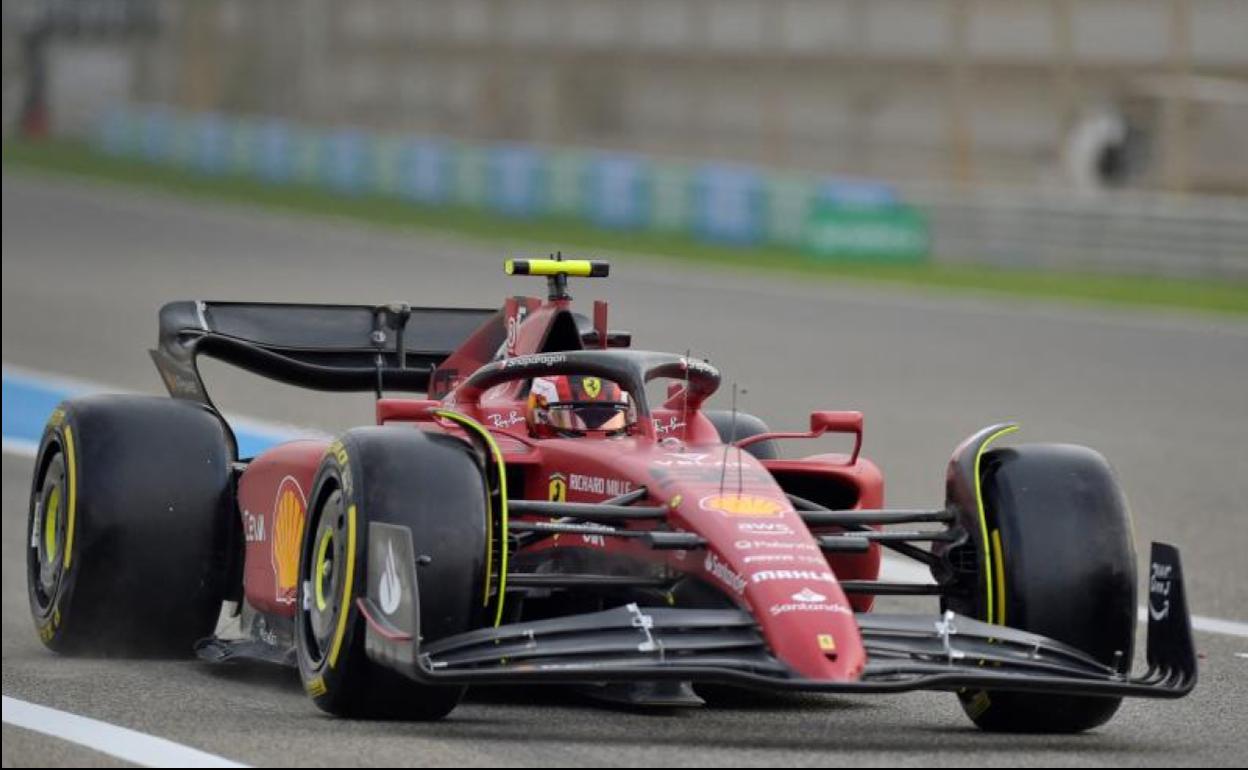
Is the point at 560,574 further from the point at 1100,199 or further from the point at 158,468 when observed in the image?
the point at 1100,199

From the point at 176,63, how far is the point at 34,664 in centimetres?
4498

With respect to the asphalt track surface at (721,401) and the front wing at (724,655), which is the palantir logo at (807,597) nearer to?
the front wing at (724,655)

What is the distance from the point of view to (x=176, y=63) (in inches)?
2058

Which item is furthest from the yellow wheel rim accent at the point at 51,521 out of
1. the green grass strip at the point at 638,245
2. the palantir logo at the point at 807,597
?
the green grass strip at the point at 638,245

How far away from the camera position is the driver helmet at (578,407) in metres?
8.09

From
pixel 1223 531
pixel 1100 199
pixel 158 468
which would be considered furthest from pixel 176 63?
pixel 158 468

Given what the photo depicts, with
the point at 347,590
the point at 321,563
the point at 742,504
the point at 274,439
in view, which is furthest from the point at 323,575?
the point at 274,439

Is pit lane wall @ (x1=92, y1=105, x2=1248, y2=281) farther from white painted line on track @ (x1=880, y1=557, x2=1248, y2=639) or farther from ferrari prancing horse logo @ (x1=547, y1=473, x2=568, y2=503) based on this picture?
ferrari prancing horse logo @ (x1=547, y1=473, x2=568, y2=503)

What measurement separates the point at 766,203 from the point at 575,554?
25.1 metres

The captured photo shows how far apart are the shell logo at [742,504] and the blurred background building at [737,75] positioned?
24542 mm

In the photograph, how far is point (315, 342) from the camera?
1038 cm

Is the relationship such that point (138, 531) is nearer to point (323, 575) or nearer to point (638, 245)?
point (323, 575)

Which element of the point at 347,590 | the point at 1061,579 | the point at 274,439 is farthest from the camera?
the point at 274,439

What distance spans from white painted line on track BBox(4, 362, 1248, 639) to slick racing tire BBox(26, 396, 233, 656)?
2.46 m
